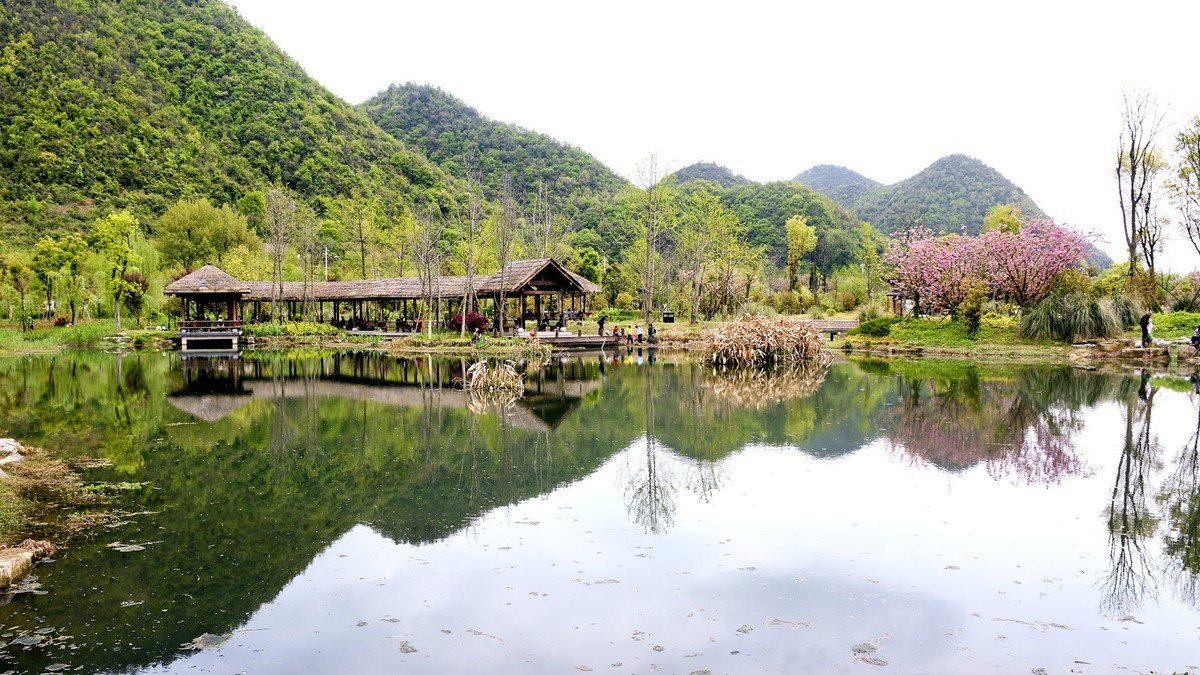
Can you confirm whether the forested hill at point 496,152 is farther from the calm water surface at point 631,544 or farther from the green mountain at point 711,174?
the calm water surface at point 631,544

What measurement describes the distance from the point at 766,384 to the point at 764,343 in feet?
18.0

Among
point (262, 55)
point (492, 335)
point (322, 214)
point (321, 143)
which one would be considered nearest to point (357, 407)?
point (492, 335)

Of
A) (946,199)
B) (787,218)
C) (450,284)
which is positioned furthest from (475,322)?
(946,199)

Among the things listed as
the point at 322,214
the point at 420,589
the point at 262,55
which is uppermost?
the point at 262,55

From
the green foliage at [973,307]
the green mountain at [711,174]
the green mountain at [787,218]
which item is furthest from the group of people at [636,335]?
the green mountain at [711,174]

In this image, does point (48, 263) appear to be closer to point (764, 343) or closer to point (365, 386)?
point (365, 386)

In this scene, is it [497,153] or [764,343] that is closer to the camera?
[764,343]

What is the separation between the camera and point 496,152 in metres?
68.2

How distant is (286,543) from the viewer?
676 centimetres

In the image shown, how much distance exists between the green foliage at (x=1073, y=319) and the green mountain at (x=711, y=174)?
60160 millimetres

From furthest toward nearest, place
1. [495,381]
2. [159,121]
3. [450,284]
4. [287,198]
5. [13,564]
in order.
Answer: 1. [159,121]
2. [287,198]
3. [450,284]
4. [495,381]
5. [13,564]

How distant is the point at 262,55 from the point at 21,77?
686 inches

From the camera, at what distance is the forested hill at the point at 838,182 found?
9394cm

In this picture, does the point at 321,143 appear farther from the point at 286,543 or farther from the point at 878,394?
the point at 286,543
